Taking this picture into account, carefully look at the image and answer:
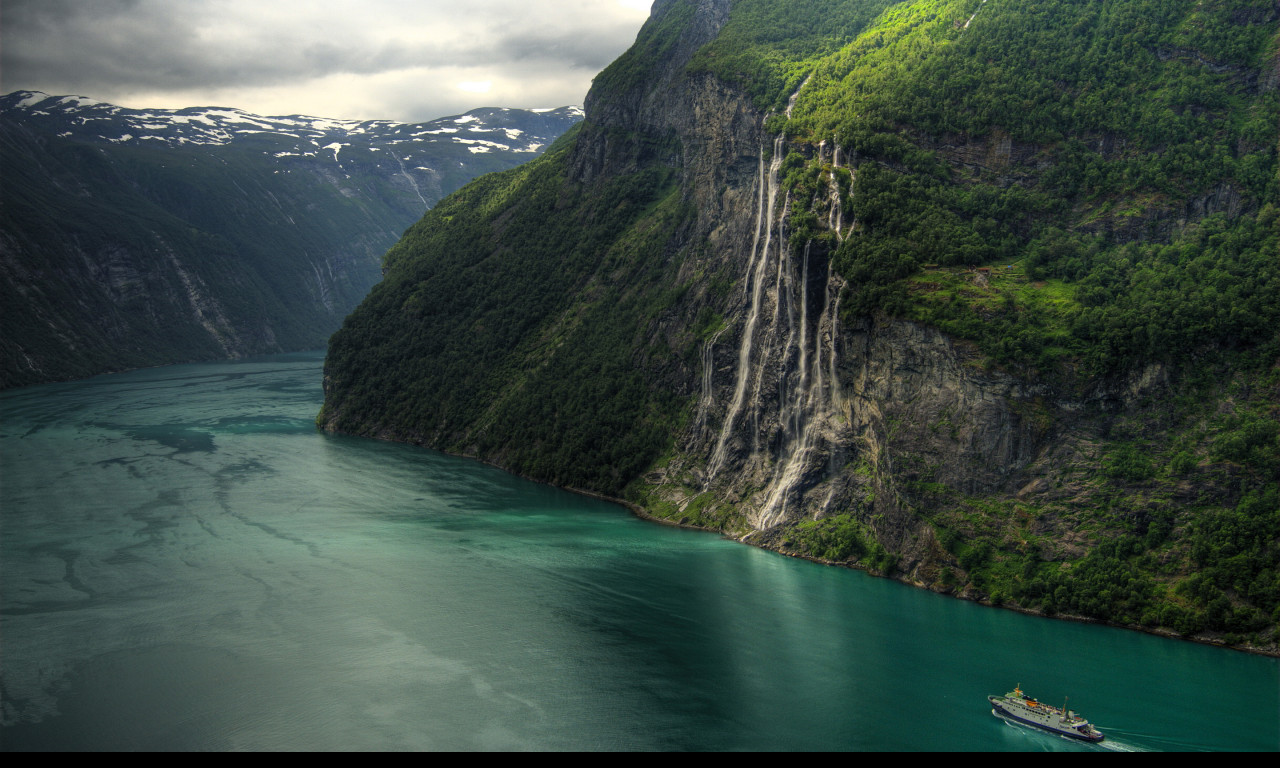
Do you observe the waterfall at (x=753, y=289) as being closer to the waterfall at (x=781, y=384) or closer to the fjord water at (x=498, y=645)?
the waterfall at (x=781, y=384)

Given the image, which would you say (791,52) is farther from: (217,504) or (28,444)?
(28,444)

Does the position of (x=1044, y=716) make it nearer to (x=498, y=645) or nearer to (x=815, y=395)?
(x=498, y=645)

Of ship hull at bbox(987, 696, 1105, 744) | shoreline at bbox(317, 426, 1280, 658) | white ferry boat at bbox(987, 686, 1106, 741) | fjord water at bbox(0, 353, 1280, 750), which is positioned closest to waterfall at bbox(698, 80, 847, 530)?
shoreline at bbox(317, 426, 1280, 658)

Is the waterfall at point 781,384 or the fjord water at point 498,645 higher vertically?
the waterfall at point 781,384

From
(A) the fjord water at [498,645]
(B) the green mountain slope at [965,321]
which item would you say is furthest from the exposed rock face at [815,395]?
(A) the fjord water at [498,645]

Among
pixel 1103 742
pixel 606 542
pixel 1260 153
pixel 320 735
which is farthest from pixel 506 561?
pixel 1260 153

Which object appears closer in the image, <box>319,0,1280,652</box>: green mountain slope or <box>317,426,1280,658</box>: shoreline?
<box>317,426,1280,658</box>: shoreline

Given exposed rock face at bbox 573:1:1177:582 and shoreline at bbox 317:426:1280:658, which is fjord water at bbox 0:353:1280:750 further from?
exposed rock face at bbox 573:1:1177:582
